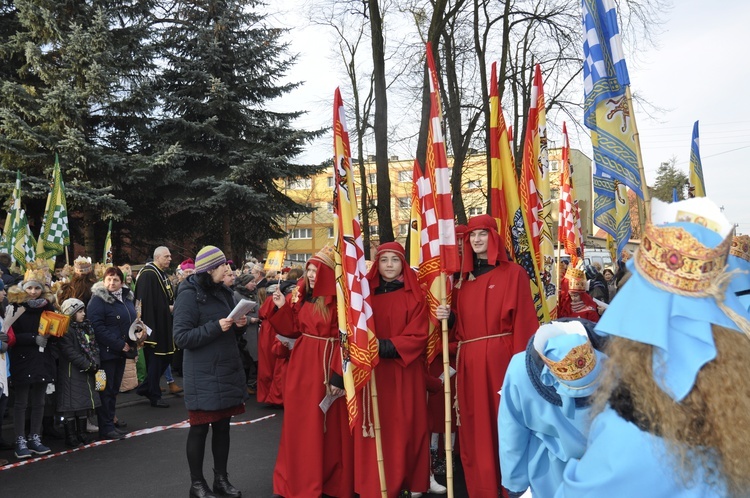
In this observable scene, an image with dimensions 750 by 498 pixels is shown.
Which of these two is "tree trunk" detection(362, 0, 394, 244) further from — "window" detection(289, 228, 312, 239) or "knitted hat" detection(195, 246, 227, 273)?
"window" detection(289, 228, 312, 239)

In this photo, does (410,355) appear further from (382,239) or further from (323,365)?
(382,239)

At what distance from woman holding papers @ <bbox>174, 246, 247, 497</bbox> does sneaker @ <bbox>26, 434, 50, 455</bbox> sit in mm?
2570

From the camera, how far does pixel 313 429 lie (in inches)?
207

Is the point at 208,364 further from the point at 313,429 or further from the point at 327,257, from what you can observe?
the point at 327,257

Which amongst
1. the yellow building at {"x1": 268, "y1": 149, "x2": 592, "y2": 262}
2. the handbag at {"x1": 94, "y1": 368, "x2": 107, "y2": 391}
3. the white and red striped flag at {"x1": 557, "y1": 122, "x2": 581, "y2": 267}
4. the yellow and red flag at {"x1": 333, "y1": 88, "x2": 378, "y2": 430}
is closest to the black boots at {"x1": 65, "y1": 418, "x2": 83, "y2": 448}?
the handbag at {"x1": 94, "y1": 368, "x2": 107, "y2": 391}

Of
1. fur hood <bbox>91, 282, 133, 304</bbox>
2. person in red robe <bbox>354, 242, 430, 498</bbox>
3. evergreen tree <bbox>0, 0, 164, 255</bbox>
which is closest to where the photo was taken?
person in red robe <bbox>354, 242, 430, 498</bbox>

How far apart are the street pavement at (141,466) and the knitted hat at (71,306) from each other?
1450 millimetres

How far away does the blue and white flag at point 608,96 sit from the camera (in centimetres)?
505

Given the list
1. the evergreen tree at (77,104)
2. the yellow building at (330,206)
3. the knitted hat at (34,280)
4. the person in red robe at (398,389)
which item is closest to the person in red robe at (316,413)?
the person in red robe at (398,389)

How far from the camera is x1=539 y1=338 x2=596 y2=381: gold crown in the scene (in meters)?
2.25

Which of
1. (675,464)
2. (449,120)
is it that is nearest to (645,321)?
(675,464)

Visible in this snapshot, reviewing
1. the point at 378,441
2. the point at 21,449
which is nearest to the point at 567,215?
the point at 378,441

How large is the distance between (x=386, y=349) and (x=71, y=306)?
393cm

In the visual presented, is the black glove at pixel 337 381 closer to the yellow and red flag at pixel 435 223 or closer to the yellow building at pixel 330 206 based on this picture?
the yellow and red flag at pixel 435 223
